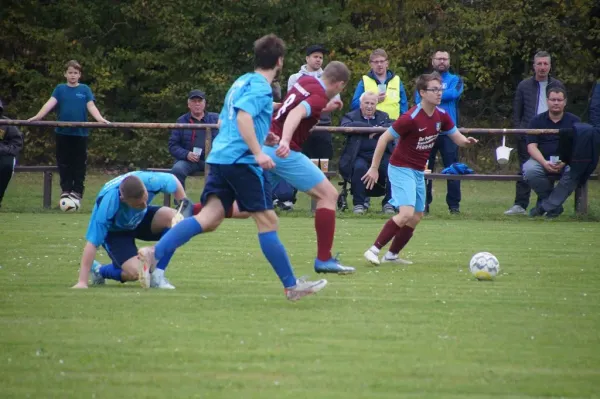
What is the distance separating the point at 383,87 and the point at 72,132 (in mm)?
4556

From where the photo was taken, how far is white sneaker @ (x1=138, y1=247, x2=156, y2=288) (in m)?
7.99

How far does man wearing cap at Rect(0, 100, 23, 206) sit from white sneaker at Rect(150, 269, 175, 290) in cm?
774

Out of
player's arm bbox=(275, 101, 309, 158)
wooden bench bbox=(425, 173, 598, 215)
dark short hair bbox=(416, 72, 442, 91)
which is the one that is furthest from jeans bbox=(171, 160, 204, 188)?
player's arm bbox=(275, 101, 309, 158)

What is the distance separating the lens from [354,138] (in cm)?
1566

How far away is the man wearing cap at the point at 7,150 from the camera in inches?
611

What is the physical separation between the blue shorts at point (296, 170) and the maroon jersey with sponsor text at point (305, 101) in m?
0.22

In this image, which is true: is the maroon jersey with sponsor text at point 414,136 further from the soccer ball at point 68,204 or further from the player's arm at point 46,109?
the player's arm at point 46,109

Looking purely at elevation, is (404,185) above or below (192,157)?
above

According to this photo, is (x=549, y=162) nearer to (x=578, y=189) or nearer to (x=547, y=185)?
(x=547, y=185)

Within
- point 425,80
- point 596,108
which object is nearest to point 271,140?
point 425,80

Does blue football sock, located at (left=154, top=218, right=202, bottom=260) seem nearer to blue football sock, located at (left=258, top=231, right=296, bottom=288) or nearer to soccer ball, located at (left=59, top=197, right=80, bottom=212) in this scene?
blue football sock, located at (left=258, top=231, right=296, bottom=288)

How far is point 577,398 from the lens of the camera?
5.11 metres

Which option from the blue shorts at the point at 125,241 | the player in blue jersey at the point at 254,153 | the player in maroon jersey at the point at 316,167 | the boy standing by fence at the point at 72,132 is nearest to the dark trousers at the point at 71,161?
the boy standing by fence at the point at 72,132

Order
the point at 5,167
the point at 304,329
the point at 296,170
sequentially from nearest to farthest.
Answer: the point at 304,329 → the point at 296,170 → the point at 5,167
